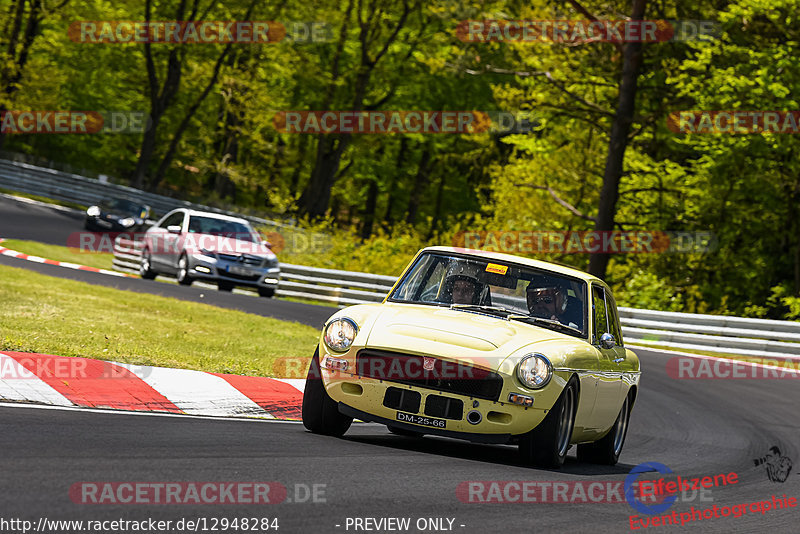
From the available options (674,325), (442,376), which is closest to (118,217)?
(674,325)

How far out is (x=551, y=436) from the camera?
25.0 feet

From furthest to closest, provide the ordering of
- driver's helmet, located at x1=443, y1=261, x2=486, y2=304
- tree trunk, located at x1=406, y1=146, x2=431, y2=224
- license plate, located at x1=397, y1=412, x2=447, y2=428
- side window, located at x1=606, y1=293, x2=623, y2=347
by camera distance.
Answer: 1. tree trunk, located at x1=406, y1=146, x2=431, y2=224
2. side window, located at x1=606, y1=293, x2=623, y2=347
3. driver's helmet, located at x1=443, y1=261, x2=486, y2=304
4. license plate, located at x1=397, y1=412, x2=447, y2=428

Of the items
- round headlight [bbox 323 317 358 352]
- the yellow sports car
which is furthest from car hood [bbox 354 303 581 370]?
round headlight [bbox 323 317 358 352]

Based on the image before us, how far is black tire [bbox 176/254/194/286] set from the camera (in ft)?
77.4

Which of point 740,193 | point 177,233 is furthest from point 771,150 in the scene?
point 177,233

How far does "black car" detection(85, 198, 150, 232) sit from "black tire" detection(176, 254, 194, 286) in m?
15.0

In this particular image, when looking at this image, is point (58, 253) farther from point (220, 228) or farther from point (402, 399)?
point (402, 399)

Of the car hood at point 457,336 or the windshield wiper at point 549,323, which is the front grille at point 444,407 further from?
the windshield wiper at point 549,323

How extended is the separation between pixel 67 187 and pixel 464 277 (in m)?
39.1

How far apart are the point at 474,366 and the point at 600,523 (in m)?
1.66

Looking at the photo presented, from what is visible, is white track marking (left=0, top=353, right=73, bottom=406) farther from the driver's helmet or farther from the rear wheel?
the rear wheel

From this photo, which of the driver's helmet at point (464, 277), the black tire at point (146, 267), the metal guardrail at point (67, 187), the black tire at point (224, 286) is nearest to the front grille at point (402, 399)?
the driver's helmet at point (464, 277)

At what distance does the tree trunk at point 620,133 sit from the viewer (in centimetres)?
2677

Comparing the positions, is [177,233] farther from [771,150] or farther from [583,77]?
[771,150]
